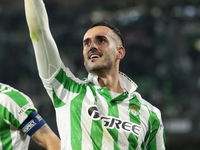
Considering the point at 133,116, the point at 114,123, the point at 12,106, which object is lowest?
the point at 12,106

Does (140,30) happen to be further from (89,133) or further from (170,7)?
(89,133)

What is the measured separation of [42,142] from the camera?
2197 mm

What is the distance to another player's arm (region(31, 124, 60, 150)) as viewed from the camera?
2159 mm

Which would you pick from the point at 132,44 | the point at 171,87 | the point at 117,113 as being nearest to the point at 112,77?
the point at 117,113

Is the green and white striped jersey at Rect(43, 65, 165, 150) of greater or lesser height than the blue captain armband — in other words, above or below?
above

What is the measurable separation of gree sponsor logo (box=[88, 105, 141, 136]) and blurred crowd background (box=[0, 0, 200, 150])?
4747 millimetres

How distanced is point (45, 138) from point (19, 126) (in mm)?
204

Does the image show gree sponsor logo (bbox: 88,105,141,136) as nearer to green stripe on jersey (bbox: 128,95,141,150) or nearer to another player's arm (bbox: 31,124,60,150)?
green stripe on jersey (bbox: 128,95,141,150)

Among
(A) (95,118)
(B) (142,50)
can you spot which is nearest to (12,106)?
(A) (95,118)

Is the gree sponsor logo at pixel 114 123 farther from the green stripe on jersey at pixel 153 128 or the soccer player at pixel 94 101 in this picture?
the green stripe on jersey at pixel 153 128

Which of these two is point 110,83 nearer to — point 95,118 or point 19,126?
point 95,118

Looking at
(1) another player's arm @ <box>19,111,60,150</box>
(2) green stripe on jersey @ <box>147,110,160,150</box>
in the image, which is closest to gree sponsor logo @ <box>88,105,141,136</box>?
(2) green stripe on jersey @ <box>147,110,160,150</box>

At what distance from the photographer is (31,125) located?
7.23 ft

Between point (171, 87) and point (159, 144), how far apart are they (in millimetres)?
5424
